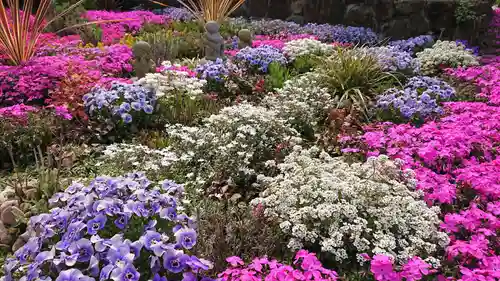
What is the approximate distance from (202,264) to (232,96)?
13.6ft

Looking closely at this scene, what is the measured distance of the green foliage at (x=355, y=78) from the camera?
5922mm

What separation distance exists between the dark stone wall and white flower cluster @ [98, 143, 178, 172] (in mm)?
7125

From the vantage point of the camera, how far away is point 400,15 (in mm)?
9789

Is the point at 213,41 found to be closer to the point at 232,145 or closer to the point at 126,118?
the point at 126,118

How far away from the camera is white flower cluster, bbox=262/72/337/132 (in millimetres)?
4973

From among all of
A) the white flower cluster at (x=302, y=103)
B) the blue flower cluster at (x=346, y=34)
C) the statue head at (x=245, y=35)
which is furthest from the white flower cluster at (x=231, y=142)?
the blue flower cluster at (x=346, y=34)

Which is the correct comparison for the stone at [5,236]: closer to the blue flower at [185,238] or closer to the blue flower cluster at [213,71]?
the blue flower at [185,238]

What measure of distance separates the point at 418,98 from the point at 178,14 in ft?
28.1

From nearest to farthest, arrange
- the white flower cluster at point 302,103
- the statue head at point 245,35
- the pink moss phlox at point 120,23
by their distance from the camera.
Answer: the white flower cluster at point 302,103 < the statue head at point 245,35 < the pink moss phlox at point 120,23

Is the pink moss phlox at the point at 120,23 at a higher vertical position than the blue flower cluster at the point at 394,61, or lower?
lower

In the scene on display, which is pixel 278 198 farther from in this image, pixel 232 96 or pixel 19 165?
pixel 232 96

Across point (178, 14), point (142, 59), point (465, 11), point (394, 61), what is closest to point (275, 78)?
point (394, 61)

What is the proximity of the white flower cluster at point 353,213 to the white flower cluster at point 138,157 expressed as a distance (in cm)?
103

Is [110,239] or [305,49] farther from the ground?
[110,239]
